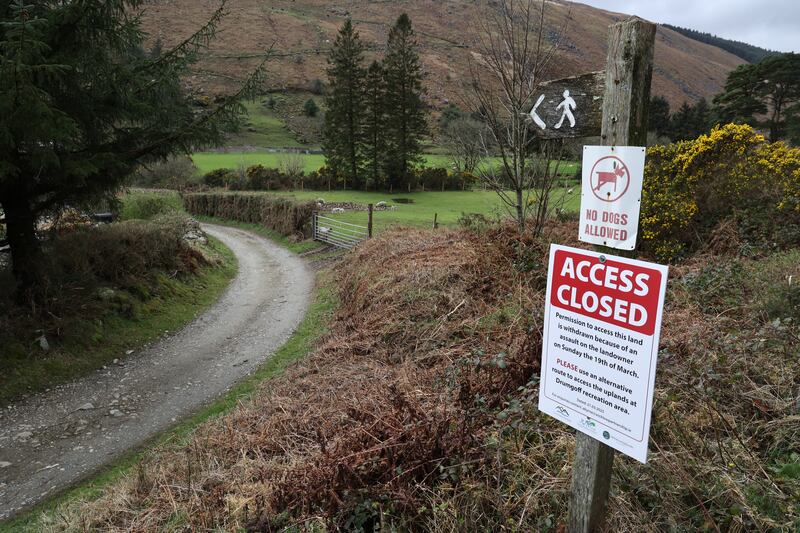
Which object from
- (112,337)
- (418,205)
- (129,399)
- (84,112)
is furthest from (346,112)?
(129,399)

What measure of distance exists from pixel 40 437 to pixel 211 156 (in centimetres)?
4990

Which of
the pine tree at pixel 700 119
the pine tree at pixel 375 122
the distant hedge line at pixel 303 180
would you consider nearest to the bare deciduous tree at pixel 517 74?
the distant hedge line at pixel 303 180

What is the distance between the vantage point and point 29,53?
637cm

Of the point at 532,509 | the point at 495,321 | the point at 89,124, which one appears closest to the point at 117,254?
the point at 89,124

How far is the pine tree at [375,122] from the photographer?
40469mm

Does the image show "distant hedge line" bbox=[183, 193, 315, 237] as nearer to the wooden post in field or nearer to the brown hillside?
the wooden post in field

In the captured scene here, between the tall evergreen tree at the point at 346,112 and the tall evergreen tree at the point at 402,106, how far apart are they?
2.65 m

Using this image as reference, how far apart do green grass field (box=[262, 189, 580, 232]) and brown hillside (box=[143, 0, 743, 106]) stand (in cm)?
2995

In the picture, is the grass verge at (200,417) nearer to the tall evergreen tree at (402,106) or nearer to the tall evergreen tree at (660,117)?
the tall evergreen tree at (402,106)

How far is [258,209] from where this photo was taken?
2683 cm

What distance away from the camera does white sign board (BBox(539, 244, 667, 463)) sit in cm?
179

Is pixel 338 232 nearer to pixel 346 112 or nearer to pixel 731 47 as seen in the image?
pixel 346 112

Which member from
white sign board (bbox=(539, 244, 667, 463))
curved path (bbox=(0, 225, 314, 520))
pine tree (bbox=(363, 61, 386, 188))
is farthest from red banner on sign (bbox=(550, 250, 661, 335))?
pine tree (bbox=(363, 61, 386, 188))

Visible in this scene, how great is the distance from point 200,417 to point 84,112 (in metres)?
6.15
